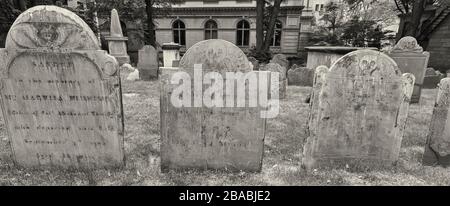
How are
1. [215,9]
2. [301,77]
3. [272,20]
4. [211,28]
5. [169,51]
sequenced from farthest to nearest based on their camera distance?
[211,28] < [215,9] < [272,20] < [169,51] < [301,77]

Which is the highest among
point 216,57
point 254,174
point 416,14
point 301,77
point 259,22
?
point 416,14

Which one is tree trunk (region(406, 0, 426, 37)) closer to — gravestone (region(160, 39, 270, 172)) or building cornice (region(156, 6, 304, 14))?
building cornice (region(156, 6, 304, 14))

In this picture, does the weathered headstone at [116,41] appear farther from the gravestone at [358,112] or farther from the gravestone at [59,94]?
the gravestone at [358,112]

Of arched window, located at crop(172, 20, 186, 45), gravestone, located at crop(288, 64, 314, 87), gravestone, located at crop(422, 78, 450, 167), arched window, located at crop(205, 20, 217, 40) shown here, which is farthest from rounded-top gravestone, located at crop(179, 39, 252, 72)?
arched window, located at crop(172, 20, 186, 45)

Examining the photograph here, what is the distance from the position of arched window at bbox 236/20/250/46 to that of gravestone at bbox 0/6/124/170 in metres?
24.7

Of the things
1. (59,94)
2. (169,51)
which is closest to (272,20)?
(169,51)

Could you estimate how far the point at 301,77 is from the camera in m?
10.8

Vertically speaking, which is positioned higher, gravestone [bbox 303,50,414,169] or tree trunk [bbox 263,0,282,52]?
tree trunk [bbox 263,0,282,52]

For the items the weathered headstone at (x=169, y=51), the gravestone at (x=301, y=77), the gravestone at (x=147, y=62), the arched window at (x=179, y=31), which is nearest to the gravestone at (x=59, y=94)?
the gravestone at (x=147, y=62)

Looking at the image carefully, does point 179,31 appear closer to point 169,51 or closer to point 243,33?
point 243,33

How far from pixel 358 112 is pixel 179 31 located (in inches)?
1028

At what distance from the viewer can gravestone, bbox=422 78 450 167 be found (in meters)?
3.64

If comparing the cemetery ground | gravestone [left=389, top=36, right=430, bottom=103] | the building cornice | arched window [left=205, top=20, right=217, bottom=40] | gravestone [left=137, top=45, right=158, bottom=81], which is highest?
the building cornice
